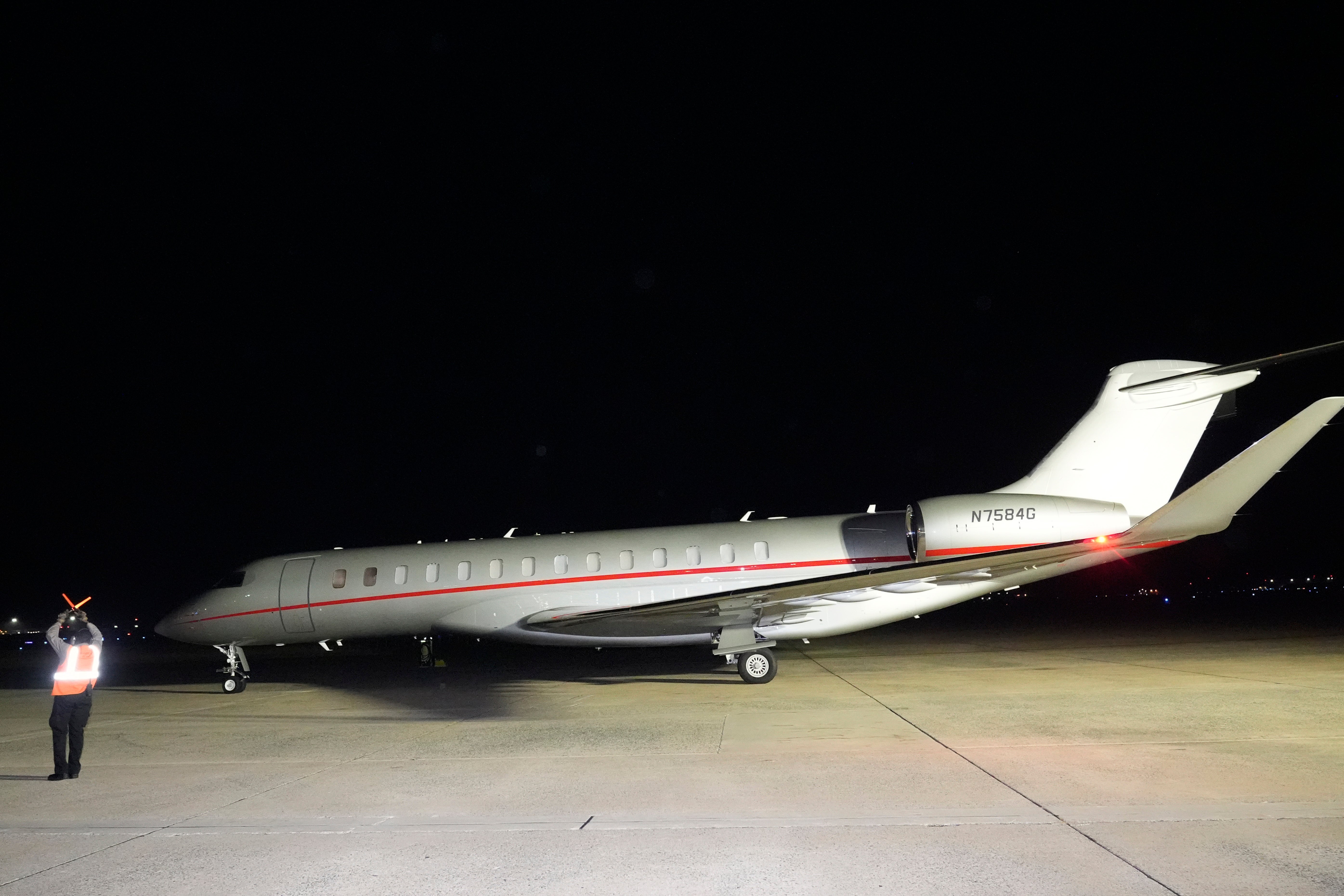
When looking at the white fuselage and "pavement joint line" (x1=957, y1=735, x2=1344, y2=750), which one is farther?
the white fuselage

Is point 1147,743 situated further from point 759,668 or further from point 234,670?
point 234,670

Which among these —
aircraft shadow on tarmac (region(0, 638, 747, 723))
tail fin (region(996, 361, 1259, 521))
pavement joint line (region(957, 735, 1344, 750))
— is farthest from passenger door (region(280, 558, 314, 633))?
tail fin (region(996, 361, 1259, 521))

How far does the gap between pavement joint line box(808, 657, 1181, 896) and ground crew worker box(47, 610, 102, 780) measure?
751 centimetres

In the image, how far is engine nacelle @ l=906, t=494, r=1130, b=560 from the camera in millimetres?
14391

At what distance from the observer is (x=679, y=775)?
7.88 m

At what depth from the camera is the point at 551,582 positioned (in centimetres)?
1645

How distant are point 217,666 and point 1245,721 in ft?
69.4

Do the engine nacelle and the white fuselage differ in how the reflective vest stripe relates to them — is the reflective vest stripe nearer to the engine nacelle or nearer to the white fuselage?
the white fuselage

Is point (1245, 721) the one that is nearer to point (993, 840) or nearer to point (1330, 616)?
point (993, 840)

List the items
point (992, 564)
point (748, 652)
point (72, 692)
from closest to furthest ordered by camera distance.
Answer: point (72, 692) < point (992, 564) < point (748, 652)

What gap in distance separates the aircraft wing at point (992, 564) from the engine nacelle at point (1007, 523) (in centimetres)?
18

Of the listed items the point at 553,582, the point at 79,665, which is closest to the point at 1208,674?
the point at 553,582

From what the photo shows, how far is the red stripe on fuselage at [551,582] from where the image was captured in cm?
1586

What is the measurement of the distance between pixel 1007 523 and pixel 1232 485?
4696 mm
